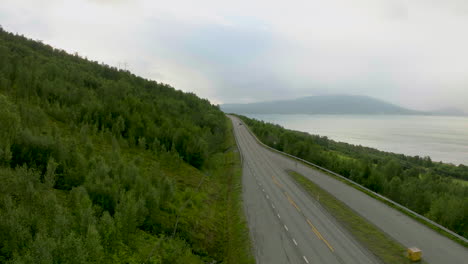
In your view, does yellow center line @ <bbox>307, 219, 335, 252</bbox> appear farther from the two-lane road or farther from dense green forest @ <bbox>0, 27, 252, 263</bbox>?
dense green forest @ <bbox>0, 27, 252, 263</bbox>

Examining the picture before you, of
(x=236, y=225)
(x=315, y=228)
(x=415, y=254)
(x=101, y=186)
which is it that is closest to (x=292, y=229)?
(x=315, y=228)

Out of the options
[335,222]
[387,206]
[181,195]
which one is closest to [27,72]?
[181,195]

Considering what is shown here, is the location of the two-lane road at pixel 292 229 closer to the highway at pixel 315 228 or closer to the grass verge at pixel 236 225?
the highway at pixel 315 228

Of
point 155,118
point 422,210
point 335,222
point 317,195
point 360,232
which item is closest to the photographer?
point 360,232

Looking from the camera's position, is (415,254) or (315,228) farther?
(315,228)

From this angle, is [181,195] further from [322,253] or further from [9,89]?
[9,89]

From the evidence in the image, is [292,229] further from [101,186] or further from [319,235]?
[101,186]
